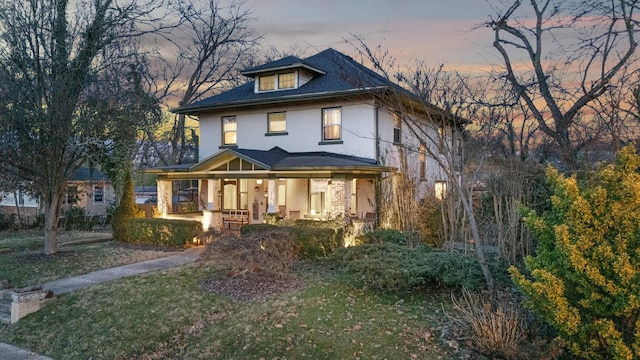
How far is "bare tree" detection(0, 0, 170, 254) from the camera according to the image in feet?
37.7

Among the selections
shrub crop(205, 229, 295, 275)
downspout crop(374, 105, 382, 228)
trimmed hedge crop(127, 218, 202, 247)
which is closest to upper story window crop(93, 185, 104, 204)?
trimmed hedge crop(127, 218, 202, 247)

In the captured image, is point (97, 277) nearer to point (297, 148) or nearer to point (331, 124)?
point (297, 148)

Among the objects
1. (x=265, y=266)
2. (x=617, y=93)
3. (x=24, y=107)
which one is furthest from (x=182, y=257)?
(x=617, y=93)

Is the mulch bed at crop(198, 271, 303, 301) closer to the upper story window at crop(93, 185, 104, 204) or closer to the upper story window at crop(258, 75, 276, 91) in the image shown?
the upper story window at crop(258, 75, 276, 91)

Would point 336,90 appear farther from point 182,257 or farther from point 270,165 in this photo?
point 182,257

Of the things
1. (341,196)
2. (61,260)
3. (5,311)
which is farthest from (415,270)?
(61,260)

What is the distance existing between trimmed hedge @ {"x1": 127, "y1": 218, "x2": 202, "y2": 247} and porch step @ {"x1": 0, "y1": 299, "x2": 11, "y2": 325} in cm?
533

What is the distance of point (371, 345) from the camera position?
5.68 metres

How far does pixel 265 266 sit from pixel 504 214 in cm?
582

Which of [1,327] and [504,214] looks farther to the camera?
[504,214]

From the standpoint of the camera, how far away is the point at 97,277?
9.85 meters

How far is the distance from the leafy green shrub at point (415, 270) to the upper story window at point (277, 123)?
10.2m

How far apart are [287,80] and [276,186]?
16.3 feet

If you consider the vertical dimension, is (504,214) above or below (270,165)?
below
